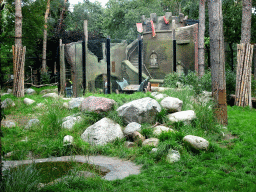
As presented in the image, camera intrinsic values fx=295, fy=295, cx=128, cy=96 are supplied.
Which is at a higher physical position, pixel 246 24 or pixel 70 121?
pixel 246 24

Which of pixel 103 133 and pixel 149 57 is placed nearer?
pixel 103 133

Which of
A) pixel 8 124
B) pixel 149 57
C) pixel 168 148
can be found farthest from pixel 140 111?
pixel 149 57

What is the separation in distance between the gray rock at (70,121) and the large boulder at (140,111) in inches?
42.9

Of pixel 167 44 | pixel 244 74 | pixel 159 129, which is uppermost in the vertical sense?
pixel 167 44

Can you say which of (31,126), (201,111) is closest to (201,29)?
(201,111)

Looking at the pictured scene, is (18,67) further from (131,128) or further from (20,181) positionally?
(20,181)

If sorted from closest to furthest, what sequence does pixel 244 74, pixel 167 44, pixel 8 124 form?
A: pixel 8 124 → pixel 244 74 → pixel 167 44

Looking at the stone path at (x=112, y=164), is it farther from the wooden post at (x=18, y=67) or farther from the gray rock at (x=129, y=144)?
the wooden post at (x=18, y=67)

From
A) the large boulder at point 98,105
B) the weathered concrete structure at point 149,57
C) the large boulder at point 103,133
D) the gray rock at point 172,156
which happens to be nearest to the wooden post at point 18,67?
the weathered concrete structure at point 149,57

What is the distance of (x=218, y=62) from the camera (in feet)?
25.2

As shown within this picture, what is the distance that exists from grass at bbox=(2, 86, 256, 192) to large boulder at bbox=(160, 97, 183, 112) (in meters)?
0.34

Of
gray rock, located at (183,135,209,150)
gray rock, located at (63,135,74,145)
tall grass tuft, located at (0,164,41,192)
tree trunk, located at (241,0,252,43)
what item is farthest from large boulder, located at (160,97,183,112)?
tree trunk, located at (241,0,252,43)

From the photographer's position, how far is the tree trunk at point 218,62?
300 inches

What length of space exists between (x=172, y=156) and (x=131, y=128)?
158cm
